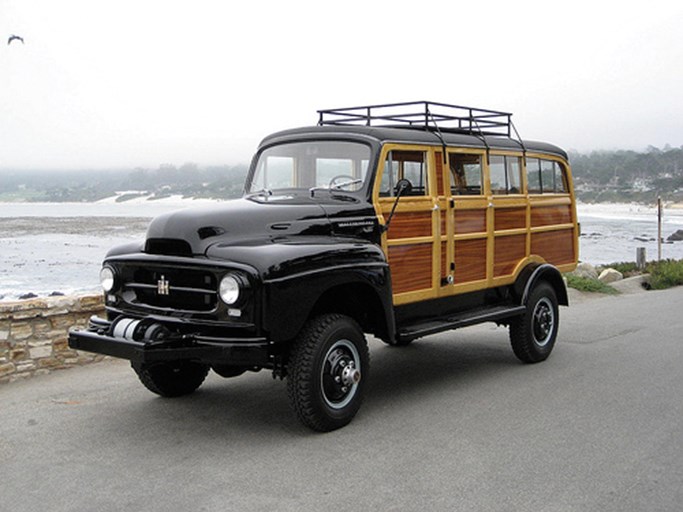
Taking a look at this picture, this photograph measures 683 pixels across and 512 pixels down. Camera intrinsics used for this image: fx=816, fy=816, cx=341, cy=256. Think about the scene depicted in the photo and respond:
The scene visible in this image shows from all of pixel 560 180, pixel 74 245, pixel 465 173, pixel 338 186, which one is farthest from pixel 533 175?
pixel 74 245

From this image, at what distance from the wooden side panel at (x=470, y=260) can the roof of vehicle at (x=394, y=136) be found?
3.18ft


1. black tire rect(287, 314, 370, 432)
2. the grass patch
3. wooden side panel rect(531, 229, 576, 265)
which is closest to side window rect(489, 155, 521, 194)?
wooden side panel rect(531, 229, 576, 265)

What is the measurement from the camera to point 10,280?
20078mm

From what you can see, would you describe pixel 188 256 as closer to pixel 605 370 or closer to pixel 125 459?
pixel 125 459

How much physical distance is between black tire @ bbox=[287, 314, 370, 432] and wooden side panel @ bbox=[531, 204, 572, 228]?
3.43 m

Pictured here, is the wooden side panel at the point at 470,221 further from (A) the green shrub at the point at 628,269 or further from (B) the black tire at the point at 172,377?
(A) the green shrub at the point at 628,269

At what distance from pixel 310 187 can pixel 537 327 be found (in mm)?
3156

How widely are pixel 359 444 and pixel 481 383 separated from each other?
2.30 m

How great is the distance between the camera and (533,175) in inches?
359

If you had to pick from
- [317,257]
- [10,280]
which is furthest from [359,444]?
[10,280]

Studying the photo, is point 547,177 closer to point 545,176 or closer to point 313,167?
point 545,176

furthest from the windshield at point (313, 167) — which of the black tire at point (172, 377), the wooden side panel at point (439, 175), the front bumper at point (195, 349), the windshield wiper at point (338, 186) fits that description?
the front bumper at point (195, 349)

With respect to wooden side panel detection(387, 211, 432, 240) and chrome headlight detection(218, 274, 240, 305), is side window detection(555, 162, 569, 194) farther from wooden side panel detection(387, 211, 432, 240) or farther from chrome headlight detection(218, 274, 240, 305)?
chrome headlight detection(218, 274, 240, 305)

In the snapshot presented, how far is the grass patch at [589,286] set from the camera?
15.5m
